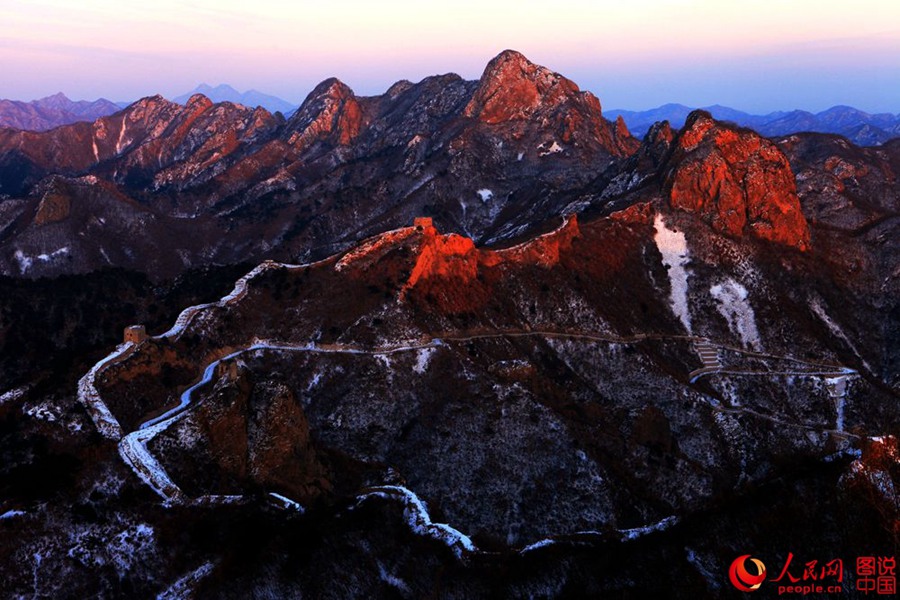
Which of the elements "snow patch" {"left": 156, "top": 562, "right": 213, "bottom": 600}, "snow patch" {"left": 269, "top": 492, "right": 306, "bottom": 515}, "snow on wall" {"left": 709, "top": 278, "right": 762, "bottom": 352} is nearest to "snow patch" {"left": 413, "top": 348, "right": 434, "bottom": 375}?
"snow patch" {"left": 269, "top": 492, "right": 306, "bottom": 515}

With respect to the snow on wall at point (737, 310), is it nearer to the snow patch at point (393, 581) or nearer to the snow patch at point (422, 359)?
the snow patch at point (422, 359)

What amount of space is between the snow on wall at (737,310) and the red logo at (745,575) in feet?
298

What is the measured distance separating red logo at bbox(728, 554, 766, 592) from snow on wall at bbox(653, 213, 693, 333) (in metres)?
89.4

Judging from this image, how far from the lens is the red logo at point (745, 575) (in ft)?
153

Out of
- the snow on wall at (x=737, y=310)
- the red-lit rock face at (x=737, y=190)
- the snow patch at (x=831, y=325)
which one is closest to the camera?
the snow on wall at (x=737, y=310)

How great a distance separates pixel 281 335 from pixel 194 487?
133ft

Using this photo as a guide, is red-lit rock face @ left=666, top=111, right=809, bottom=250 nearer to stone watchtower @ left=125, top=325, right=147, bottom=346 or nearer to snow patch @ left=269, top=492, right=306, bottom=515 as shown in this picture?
snow patch @ left=269, top=492, right=306, bottom=515

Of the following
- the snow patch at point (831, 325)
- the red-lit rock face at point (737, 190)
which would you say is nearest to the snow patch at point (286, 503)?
the snow patch at point (831, 325)

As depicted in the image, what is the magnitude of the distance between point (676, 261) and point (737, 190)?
94.1 ft

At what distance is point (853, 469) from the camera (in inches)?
2088

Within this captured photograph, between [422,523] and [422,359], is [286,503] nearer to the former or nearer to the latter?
[422,523]

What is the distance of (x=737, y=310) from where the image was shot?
451ft

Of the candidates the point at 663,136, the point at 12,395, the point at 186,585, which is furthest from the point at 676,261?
the point at 12,395

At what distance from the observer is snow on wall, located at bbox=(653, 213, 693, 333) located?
136875mm
